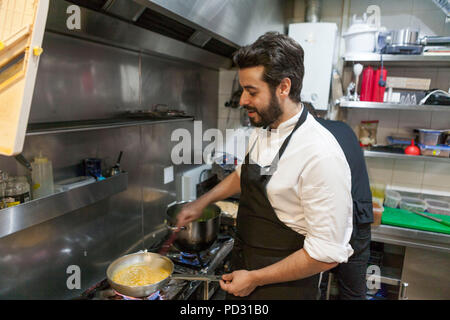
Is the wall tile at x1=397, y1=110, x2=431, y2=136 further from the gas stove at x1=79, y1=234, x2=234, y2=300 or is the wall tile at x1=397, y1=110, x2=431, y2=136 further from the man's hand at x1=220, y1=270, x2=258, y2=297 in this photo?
the man's hand at x1=220, y1=270, x2=258, y2=297

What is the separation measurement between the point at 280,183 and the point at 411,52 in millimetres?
1742

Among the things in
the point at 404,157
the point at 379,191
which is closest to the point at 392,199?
the point at 379,191

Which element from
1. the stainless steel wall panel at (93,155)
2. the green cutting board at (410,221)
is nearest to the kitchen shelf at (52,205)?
the stainless steel wall panel at (93,155)

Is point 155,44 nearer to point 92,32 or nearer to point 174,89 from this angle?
point 92,32

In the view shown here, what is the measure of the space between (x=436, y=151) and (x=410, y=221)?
0.55 m

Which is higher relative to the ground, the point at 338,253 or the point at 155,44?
the point at 155,44

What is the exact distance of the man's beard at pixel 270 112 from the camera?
1078 millimetres

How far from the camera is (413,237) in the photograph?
2049 millimetres

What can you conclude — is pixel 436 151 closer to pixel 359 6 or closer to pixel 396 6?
pixel 396 6

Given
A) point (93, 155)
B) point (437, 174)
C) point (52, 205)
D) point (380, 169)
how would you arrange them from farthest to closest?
1. point (380, 169)
2. point (437, 174)
3. point (93, 155)
4. point (52, 205)

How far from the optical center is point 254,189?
1.18m

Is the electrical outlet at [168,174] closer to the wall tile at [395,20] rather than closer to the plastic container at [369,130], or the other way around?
the plastic container at [369,130]

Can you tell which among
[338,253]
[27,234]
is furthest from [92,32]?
[338,253]

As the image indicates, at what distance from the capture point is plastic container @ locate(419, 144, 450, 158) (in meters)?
2.16
